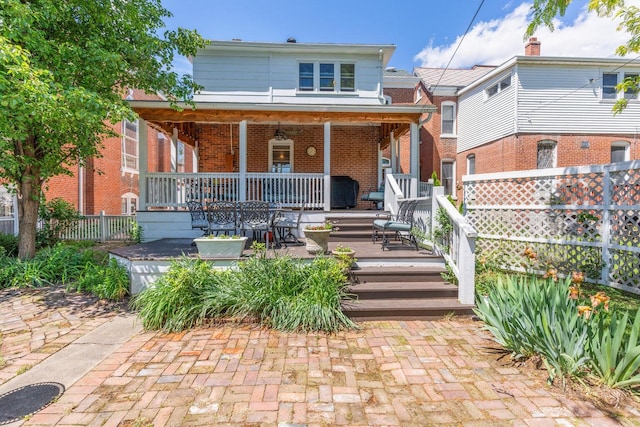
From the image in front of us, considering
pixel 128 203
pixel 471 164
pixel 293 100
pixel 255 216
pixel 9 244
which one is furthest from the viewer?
pixel 128 203

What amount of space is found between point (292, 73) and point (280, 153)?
3.01 meters

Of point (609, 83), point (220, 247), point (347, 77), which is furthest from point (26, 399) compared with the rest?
point (609, 83)

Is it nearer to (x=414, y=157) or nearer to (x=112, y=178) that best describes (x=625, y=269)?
(x=414, y=157)

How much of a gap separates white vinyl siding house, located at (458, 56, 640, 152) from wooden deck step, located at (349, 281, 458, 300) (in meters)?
12.3

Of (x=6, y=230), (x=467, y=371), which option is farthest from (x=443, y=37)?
(x=6, y=230)

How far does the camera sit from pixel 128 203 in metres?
17.9

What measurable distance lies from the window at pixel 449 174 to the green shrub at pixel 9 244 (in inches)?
707

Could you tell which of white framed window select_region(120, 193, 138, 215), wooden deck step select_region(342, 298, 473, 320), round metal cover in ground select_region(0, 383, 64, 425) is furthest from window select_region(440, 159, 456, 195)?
round metal cover in ground select_region(0, 383, 64, 425)

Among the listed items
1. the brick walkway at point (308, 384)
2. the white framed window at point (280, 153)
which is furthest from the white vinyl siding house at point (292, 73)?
the brick walkway at point (308, 384)

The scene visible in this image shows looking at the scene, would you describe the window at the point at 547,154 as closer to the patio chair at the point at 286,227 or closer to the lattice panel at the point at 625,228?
the lattice panel at the point at 625,228

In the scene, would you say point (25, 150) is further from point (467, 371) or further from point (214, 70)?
point (467, 371)

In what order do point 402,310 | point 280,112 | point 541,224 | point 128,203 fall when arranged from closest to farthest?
point 402,310 < point 541,224 < point 280,112 < point 128,203

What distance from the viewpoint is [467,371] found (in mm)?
3064

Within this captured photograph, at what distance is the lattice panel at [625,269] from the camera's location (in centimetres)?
473
